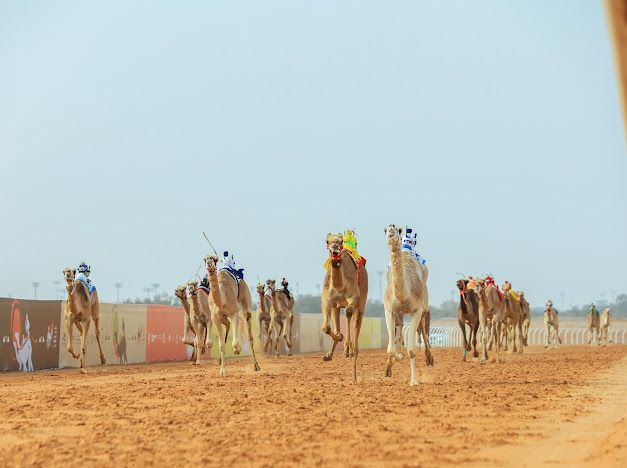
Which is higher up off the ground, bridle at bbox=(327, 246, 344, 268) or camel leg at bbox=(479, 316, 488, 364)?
bridle at bbox=(327, 246, 344, 268)

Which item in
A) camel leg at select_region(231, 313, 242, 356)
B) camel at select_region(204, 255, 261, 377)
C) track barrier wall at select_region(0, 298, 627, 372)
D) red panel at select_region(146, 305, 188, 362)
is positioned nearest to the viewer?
camel leg at select_region(231, 313, 242, 356)

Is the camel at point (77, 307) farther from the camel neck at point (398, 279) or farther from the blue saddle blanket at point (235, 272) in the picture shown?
the camel neck at point (398, 279)

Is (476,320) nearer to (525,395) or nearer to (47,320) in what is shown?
(47,320)

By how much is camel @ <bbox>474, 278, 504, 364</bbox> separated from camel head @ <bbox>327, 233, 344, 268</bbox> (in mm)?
10433

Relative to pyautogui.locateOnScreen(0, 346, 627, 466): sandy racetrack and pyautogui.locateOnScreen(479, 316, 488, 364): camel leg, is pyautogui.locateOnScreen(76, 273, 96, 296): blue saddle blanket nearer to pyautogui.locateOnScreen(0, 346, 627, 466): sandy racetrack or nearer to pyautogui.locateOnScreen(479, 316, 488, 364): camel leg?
pyautogui.locateOnScreen(0, 346, 627, 466): sandy racetrack

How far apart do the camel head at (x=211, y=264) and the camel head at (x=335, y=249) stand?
4883mm

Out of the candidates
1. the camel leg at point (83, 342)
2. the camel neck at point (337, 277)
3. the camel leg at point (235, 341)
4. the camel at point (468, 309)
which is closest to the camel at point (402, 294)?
the camel neck at point (337, 277)

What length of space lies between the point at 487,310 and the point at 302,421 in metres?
18.0

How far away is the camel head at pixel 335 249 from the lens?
16625 mm

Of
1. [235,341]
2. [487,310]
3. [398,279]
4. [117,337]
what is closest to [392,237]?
[398,279]

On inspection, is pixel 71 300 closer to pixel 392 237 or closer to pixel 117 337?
pixel 117 337

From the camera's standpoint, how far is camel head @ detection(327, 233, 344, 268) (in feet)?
54.5

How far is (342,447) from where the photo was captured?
8.16 meters

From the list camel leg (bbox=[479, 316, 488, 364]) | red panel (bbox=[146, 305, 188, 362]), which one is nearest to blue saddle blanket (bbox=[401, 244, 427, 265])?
camel leg (bbox=[479, 316, 488, 364])
